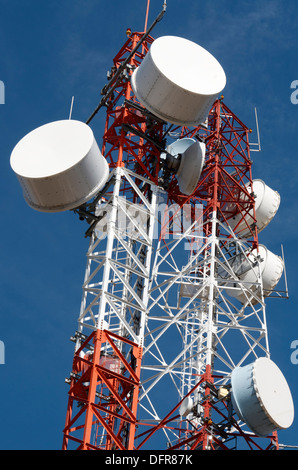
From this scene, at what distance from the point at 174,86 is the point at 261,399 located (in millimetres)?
14896

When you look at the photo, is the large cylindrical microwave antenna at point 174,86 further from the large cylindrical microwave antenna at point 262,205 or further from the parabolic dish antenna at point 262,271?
the large cylindrical microwave antenna at point 262,205

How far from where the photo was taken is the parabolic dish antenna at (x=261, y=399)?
4216cm

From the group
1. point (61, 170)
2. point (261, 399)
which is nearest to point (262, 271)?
point (261, 399)

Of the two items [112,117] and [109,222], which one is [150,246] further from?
[112,117]

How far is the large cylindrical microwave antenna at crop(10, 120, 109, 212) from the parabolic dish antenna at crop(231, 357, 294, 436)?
10739mm

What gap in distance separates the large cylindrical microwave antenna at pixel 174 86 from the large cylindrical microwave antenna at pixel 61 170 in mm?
4130

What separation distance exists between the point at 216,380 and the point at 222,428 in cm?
519

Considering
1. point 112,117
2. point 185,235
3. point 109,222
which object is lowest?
point 109,222

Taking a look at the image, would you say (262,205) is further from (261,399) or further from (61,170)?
(61,170)

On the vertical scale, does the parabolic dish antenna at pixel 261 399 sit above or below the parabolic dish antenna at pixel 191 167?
below

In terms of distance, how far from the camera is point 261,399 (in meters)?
42.1

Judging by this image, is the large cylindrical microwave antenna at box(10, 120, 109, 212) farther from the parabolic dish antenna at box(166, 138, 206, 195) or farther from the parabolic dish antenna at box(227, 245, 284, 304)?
the parabolic dish antenna at box(227, 245, 284, 304)

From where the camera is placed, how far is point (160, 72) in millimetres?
44875
